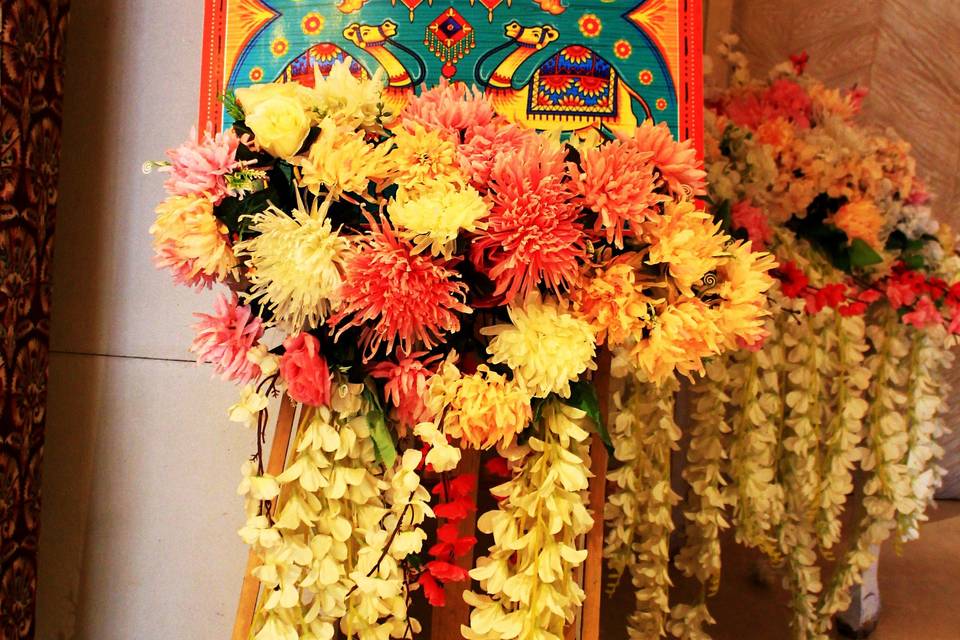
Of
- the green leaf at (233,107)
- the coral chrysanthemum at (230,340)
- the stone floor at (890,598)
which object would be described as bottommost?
the stone floor at (890,598)

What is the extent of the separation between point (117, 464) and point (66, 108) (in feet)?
2.40

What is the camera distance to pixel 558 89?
3.74ft

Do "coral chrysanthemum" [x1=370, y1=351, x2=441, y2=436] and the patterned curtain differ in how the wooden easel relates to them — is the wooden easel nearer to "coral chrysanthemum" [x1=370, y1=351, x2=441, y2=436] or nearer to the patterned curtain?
"coral chrysanthemum" [x1=370, y1=351, x2=441, y2=436]

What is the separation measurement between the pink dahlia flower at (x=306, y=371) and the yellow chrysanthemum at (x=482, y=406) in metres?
0.13

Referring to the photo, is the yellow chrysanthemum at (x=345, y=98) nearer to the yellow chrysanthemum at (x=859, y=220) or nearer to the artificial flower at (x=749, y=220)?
the artificial flower at (x=749, y=220)

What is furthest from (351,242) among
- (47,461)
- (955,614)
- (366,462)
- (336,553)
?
(955,614)

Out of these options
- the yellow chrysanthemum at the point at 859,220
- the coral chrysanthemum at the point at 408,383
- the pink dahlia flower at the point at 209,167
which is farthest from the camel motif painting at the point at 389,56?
the yellow chrysanthemum at the point at 859,220

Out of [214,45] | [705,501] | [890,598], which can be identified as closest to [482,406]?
[214,45]

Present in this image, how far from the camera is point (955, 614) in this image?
2180 mm

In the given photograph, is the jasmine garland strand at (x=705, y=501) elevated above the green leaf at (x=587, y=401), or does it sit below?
below

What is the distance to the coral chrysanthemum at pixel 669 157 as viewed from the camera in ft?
3.18

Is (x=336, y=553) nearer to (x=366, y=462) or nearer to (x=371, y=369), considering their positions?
(x=366, y=462)

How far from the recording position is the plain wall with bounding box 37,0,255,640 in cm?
159

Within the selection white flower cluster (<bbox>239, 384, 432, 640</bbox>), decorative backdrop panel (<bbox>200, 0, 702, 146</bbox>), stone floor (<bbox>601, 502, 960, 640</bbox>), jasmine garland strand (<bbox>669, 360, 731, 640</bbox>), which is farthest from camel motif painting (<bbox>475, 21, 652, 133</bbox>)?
stone floor (<bbox>601, 502, 960, 640</bbox>)
